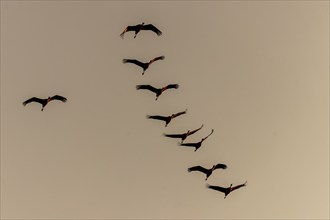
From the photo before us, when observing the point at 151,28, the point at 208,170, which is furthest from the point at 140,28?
the point at 208,170

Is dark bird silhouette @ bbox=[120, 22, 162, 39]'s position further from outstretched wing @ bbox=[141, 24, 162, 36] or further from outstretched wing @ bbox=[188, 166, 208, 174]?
outstretched wing @ bbox=[188, 166, 208, 174]

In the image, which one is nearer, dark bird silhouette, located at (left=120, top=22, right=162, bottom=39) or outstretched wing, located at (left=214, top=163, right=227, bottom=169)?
dark bird silhouette, located at (left=120, top=22, right=162, bottom=39)

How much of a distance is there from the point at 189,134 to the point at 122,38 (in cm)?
1304

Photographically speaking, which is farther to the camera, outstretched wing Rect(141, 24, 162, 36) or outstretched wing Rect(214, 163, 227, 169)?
outstretched wing Rect(214, 163, 227, 169)

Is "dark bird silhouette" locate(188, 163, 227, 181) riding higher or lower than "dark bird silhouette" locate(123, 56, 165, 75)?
lower

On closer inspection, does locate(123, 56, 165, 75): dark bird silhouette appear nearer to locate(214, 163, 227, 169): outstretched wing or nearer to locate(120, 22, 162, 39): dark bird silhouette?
locate(120, 22, 162, 39): dark bird silhouette

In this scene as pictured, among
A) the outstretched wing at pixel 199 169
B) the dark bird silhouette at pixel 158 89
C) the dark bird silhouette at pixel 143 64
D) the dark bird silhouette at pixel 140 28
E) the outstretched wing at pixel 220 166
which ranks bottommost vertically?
the outstretched wing at pixel 199 169

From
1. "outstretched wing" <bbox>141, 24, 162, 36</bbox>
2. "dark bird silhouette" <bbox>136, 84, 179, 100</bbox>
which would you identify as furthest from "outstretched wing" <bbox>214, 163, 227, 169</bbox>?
"outstretched wing" <bbox>141, 24, 162, 36</bbox>

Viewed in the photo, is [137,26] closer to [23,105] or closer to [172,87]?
[172,87]

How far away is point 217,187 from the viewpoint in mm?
94312

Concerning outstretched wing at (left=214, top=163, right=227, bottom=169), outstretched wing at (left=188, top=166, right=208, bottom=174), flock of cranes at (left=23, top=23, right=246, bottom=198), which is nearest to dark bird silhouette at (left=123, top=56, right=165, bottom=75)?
flock of cranes at (left=23, top=23, right=246, bottom=198)

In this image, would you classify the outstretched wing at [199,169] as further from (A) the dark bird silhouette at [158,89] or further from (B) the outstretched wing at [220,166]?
(A) the dark bird silhouette at [158,89]

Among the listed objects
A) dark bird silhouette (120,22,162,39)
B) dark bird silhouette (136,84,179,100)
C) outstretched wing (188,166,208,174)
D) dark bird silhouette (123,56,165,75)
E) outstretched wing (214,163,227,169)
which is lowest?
outstretched wing (188,166,208,174)

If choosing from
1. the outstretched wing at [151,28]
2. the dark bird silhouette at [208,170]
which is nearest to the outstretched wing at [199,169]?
the dark bird silhouette at [208,170]
